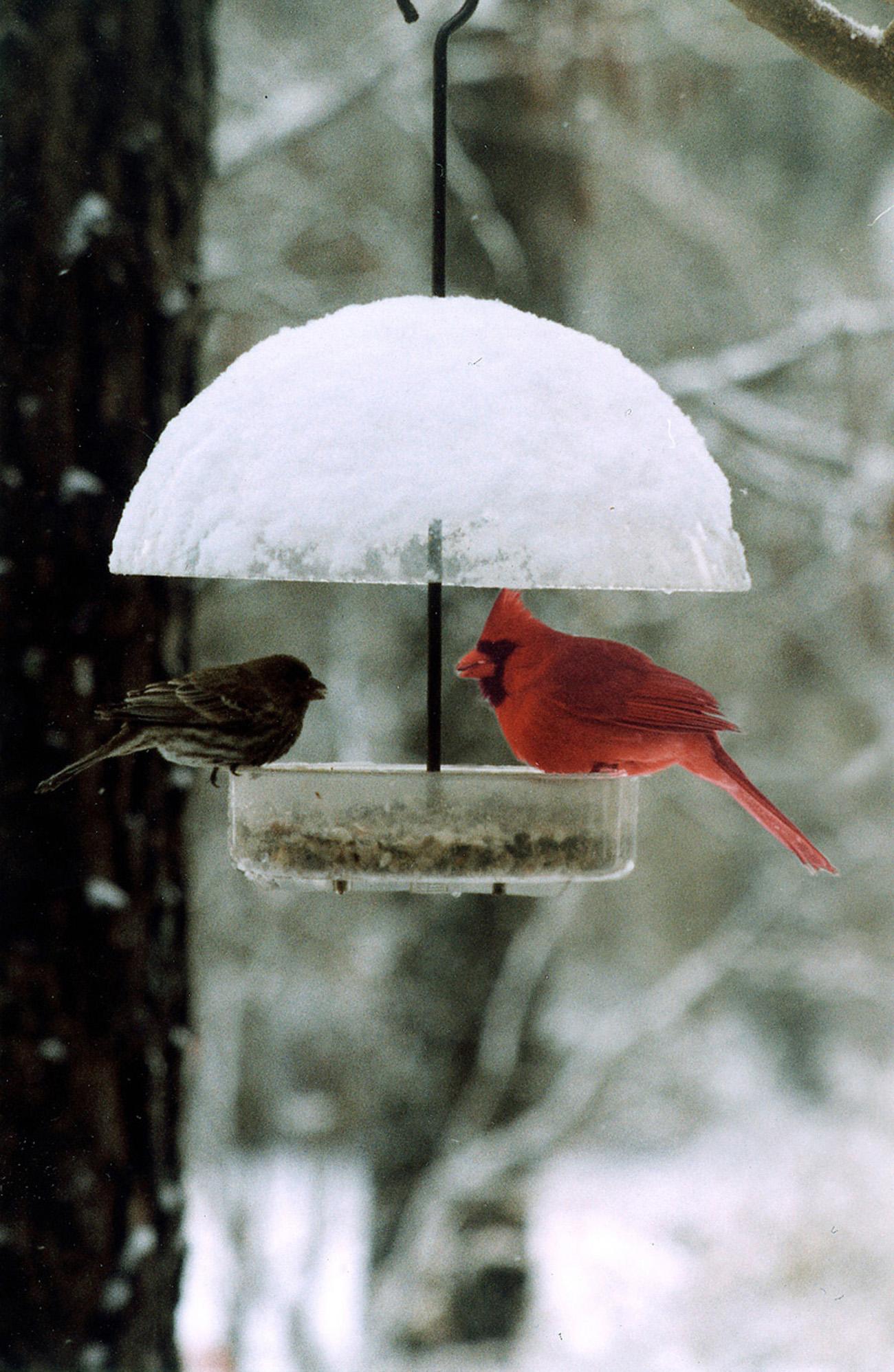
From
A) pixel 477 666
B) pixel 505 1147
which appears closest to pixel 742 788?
pixel 477 666

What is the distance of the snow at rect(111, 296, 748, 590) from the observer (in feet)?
6.13

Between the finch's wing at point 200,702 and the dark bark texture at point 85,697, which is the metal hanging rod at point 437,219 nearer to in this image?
the finch's wing at point 200,702

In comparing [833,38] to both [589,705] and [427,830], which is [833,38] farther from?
[427,830]

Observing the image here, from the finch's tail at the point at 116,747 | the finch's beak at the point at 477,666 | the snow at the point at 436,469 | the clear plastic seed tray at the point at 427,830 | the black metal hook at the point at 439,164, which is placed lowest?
the clear plastic seed tray at the point at 427,830

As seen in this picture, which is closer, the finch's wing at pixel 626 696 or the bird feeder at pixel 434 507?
the bird feeder at pixel 434 507

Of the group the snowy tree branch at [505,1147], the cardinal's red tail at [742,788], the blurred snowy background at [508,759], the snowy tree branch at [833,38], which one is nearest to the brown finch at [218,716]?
the cardinal's red tail at [742,788]

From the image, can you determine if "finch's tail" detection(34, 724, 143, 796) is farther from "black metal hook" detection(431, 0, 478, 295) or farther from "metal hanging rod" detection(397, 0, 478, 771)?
"black metal hook" detection(431, 0, 478, 295)

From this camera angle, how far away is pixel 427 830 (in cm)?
219

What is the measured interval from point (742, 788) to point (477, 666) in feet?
1.59

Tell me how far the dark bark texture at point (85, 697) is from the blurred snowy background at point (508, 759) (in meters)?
1.35

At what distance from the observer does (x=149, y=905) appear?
3551 mm

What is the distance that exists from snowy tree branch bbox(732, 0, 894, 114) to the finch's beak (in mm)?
1099

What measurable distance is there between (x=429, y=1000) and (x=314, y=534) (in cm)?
469

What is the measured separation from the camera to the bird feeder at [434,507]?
1876 mm
